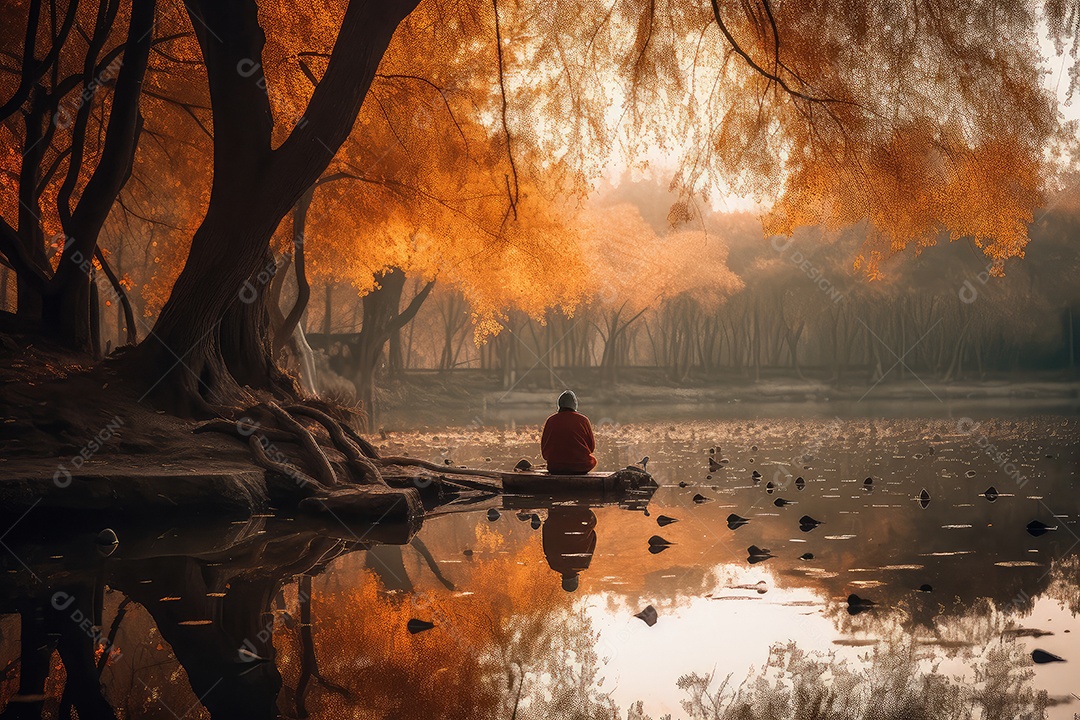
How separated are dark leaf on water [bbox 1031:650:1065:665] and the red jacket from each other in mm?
7809

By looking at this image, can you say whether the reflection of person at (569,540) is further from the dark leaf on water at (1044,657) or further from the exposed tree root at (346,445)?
the dark leaf on water at (1044,657)

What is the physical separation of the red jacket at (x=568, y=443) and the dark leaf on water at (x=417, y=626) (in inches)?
276

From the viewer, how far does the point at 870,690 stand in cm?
402

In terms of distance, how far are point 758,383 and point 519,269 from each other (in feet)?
117

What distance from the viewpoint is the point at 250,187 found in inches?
439

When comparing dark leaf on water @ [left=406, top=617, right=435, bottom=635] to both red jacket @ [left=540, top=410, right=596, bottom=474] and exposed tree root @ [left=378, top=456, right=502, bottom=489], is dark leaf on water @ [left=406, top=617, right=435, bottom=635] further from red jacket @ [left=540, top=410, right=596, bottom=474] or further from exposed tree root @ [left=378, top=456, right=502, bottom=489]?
exposed tree root @ [left=378, top=456, right=502, bottom=489]

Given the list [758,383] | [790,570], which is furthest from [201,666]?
[758,383]

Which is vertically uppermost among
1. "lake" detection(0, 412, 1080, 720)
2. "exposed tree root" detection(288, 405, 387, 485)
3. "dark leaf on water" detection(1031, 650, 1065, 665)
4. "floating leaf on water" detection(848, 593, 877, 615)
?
"exposed tree root" detection(288, 405, 387, 485)

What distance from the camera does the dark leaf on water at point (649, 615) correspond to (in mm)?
5238

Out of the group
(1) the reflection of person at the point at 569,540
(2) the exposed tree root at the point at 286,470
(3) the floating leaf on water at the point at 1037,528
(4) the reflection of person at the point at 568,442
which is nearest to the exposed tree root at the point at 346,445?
(2) the exposed tree root at the point at 286,470

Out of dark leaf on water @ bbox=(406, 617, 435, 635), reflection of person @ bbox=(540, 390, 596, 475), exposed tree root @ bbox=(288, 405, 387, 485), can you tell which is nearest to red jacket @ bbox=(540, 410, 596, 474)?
reflection of person @ bbox=(540, 390, 596, 475)

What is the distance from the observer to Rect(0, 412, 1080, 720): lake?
3.99 m

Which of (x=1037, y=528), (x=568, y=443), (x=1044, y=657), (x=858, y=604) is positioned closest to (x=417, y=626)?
(x=858, y=604)

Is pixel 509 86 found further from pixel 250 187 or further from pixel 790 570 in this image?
pixel 790 570
